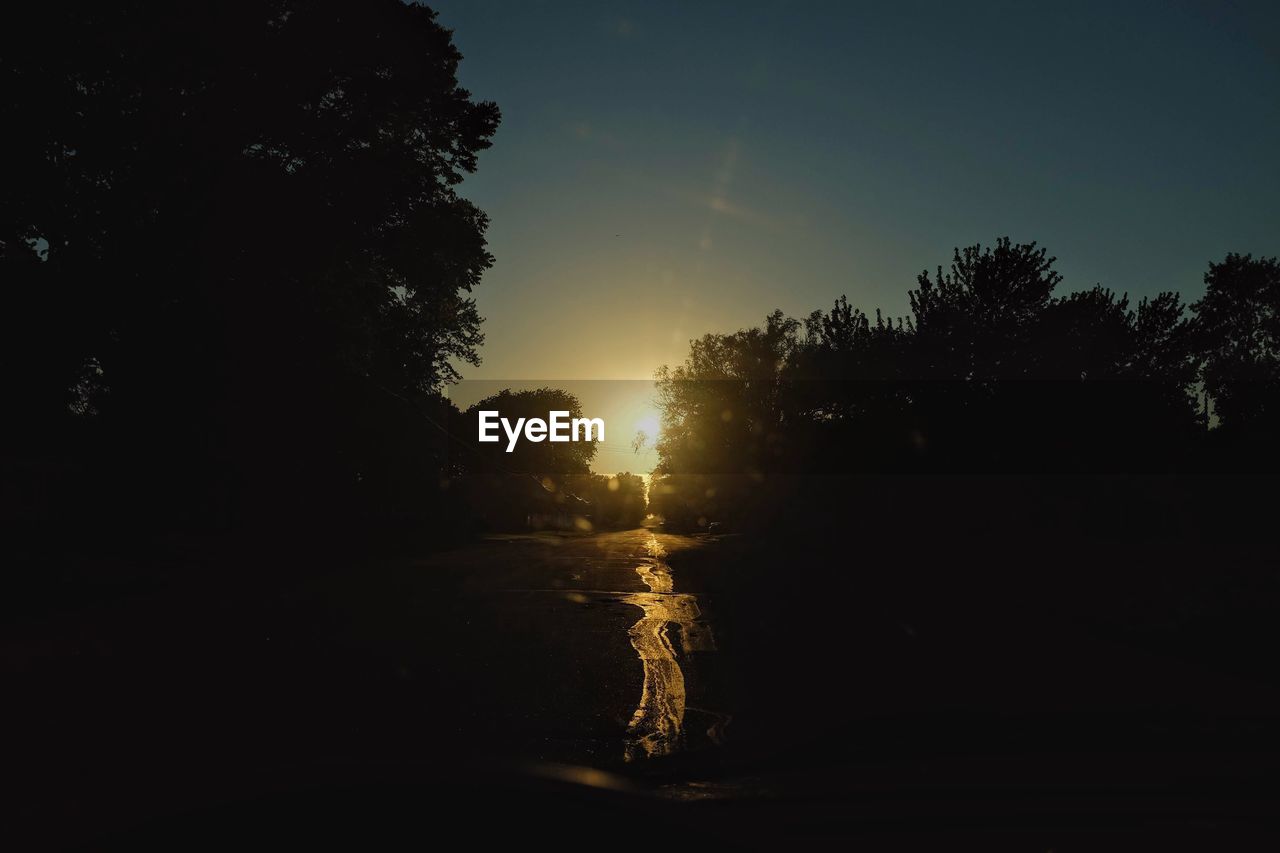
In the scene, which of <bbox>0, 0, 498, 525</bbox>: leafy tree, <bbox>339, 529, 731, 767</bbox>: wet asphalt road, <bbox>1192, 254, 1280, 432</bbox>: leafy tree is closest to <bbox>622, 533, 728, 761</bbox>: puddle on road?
<bbox>339, 529, 731, 767</bbox>: wet asphalt road

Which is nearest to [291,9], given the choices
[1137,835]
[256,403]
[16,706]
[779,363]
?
[256,403]

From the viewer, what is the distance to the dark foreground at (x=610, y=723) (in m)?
1.63

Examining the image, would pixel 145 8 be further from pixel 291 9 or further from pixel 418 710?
pixel 418 710

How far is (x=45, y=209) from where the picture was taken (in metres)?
22.3

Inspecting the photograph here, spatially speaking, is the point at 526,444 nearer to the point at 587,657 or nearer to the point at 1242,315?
the point at 1242,315

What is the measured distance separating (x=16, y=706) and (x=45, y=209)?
67.0 feet

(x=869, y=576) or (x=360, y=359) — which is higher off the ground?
(x=360, y=359)

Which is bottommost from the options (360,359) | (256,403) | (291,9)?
(256,403)

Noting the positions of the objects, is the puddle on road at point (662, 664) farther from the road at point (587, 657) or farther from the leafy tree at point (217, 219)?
the leafy tree at point (217, 219)

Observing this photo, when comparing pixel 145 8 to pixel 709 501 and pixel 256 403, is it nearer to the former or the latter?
pixel 256 403

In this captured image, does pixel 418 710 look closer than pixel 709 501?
Yes

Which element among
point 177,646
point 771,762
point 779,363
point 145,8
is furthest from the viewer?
point 779,363

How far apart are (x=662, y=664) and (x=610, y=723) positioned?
8.27 feet

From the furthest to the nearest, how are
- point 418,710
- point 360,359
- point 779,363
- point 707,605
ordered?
point 779,363, point 360,359, point 707,605, point 418,710
